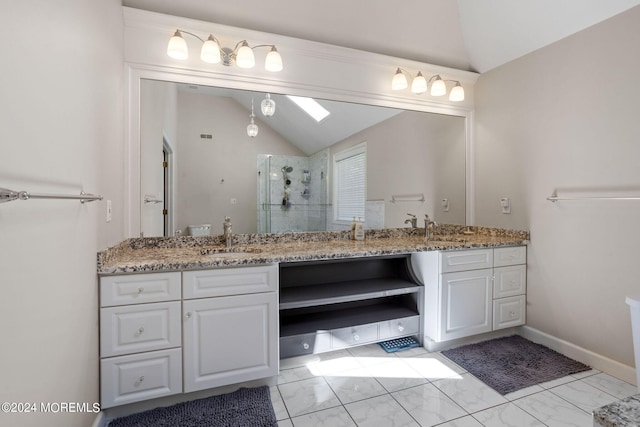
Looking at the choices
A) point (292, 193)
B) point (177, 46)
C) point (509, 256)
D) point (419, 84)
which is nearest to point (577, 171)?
point (509, 256)

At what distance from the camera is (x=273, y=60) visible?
2.07 meters

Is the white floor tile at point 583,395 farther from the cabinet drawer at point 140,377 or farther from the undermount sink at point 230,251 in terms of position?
the cabinet drawer at point 140,377

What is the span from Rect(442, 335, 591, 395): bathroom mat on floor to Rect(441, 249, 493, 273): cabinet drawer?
0.62m

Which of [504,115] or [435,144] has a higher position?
[504,115]

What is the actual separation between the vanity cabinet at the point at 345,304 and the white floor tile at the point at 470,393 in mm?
454

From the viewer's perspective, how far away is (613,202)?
194 cm

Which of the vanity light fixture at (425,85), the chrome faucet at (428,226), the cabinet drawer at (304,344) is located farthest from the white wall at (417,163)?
the cabinet drawer at (304,344)

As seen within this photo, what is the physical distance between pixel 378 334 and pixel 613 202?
5.73 feet

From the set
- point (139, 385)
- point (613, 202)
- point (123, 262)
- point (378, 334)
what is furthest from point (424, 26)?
point (139, 385)

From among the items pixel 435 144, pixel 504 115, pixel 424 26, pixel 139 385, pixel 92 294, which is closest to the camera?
pixel 92 294

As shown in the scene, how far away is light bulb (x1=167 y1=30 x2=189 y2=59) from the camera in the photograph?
1.87 m

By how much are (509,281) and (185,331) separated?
7.83ft

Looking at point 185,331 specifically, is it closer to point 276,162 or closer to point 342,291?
point 342,291

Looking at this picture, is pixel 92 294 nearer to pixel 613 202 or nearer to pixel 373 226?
pixel 373 226
